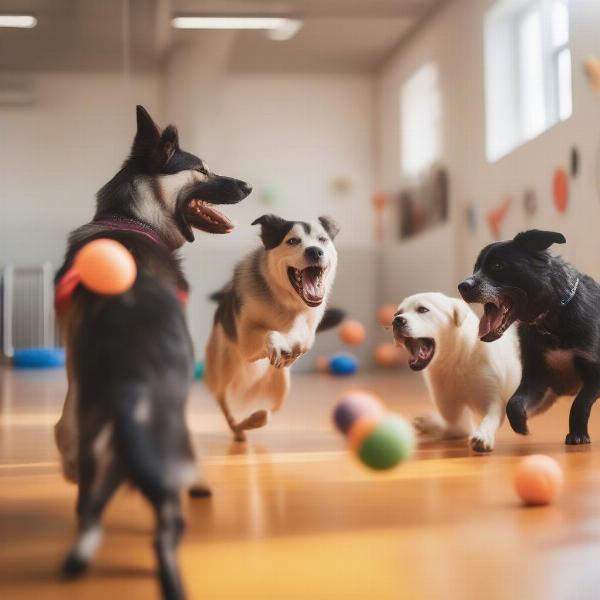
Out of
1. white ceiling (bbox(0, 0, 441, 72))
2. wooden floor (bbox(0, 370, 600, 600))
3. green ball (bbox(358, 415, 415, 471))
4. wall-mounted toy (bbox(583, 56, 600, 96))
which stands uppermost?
white ceiling (bbox(0, 0, 441, 72))

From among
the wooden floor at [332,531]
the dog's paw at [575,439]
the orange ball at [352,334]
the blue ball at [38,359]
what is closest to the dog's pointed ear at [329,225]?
the wooden floor at [332,531]

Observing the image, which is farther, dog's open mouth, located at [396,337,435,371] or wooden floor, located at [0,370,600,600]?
dog's open mouth, located at [396,337,435,371]

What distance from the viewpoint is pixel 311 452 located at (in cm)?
269

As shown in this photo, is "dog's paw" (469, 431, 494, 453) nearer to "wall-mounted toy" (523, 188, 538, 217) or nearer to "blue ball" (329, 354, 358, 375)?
"wall-mounted toy" (523, 188, 538, 217)

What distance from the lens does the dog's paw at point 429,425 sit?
9.66 feet

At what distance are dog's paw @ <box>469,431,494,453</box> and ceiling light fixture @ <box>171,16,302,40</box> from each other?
4148mm

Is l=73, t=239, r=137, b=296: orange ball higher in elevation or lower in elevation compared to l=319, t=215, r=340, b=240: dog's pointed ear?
Result: lower

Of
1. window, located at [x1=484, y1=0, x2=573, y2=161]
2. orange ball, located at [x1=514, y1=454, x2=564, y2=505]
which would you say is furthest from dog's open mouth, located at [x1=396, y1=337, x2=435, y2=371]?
window, located at [x1=484, y1=0, x2=573, y2=161]

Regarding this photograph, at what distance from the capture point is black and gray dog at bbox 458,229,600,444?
92.5 inches

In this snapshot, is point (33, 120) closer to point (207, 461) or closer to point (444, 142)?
point (444, 142)

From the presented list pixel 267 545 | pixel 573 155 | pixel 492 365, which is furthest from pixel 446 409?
pixel 573 155

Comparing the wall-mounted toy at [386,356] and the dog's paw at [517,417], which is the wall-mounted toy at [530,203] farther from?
the dog's paw at [517,417]

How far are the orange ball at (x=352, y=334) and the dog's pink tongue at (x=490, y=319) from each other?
4.66 metres

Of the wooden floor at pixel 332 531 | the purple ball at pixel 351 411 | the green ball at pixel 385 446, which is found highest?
the purple ball at pixel 351 411
